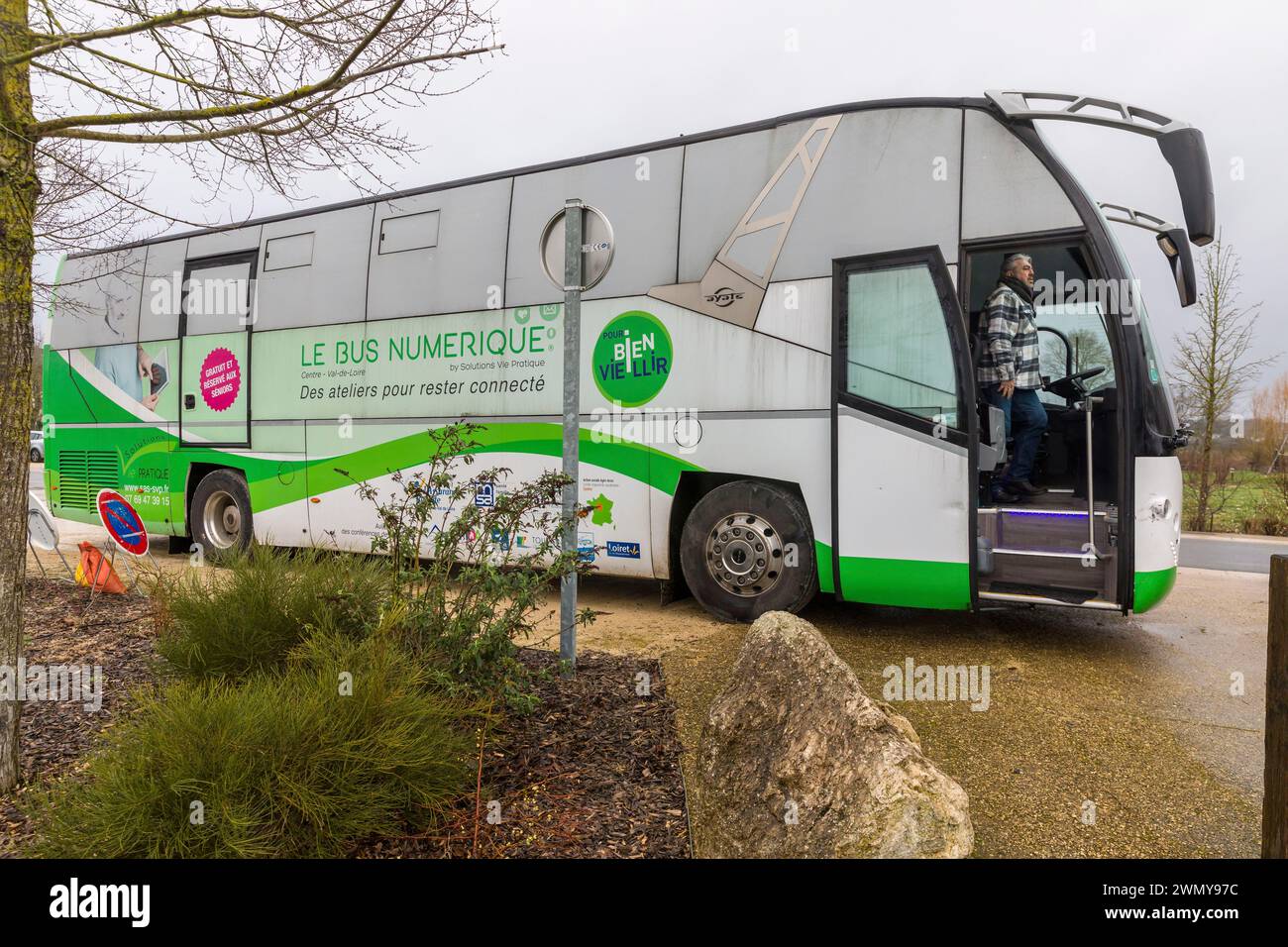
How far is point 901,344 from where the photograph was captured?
217 inches

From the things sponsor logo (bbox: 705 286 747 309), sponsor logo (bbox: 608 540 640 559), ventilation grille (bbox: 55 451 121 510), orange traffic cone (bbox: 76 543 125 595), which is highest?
sponsor logo (bbox: 705 286 747 309)

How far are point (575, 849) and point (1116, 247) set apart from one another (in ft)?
15.9

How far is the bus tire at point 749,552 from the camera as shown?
5879mm

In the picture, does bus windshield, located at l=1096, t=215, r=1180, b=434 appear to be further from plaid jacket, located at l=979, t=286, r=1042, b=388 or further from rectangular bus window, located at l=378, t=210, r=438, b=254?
rectangular bus window, located at l=378, t=210, r=438, b=254

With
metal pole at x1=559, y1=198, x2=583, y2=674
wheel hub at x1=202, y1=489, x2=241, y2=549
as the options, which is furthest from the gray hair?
wheel hub at x1=202, y1=489, x2=241, y2=549

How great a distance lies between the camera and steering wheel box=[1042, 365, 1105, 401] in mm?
6118

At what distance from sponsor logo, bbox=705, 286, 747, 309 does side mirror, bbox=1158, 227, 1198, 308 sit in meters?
3.15

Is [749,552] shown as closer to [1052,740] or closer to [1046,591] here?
[1046,591]

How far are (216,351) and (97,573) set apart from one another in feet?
11.1

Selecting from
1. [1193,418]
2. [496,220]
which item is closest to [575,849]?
[496,220]

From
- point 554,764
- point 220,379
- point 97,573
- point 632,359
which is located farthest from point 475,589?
point 220,379

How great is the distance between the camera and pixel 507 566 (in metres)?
4.16

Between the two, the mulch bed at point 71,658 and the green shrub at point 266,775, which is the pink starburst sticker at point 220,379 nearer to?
the mulch bed at point 71,658
